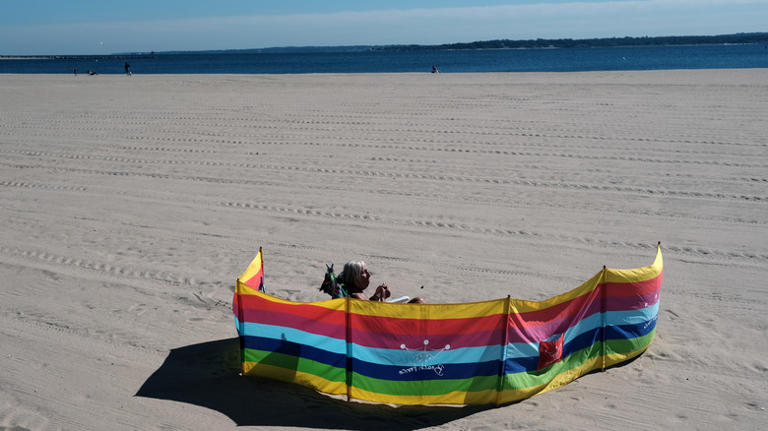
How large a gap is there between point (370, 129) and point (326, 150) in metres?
2.85

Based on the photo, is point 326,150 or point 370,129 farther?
point 370,129

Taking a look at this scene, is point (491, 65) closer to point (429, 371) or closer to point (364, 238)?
point (364, 238)

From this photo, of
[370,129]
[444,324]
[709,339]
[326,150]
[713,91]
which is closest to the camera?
[444,324]

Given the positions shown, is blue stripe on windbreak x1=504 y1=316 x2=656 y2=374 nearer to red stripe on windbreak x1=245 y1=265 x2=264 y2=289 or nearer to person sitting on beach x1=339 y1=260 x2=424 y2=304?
person sitting on beach x1=339 y1=260 x2=424 y2=304

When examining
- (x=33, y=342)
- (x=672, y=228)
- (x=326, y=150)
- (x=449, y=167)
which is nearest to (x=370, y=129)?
(x=326, y=150)

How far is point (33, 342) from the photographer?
7.11 m

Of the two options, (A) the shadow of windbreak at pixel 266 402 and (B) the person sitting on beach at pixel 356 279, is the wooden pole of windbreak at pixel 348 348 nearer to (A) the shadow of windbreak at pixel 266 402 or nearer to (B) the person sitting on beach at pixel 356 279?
(A) the shadow of windbreak at pixel 266 402

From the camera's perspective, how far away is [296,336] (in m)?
5.93

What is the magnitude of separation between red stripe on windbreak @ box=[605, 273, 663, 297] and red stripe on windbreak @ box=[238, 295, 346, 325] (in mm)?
2413

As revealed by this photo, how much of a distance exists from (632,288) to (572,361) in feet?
2.81

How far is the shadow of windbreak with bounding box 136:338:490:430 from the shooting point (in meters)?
5.68

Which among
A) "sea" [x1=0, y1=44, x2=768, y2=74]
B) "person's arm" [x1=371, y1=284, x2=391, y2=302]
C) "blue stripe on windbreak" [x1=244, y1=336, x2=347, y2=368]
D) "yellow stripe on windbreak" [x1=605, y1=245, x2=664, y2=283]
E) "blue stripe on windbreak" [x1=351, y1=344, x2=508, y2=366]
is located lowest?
"blue stripe on windbreak" [x1=244, y1=336, x2=347, y2=368]

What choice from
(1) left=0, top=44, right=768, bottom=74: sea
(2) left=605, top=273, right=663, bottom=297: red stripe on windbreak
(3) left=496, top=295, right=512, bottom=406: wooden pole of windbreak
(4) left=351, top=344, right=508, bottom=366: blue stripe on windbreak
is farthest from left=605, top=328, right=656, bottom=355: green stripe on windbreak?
(1) left=0, top=44, right=768, bottom=74: sea

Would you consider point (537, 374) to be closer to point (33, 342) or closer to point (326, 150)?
point (33, 342)
